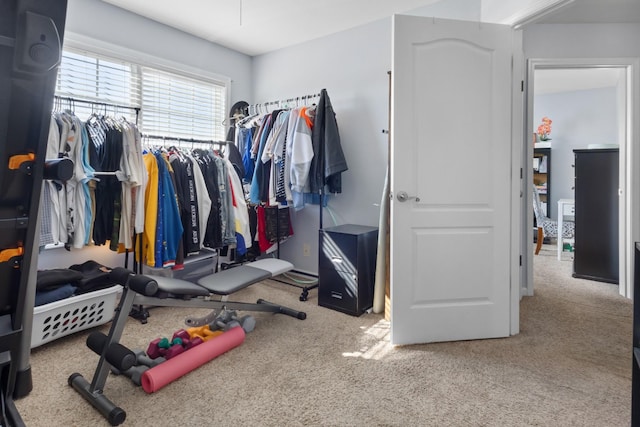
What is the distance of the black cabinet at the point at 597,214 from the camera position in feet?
11.6

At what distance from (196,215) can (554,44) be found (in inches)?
125

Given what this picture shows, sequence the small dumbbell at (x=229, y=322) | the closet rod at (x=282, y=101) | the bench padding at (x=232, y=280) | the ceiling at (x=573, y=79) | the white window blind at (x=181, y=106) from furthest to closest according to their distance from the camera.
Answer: the ceiling at (x=573, y=79) → the closet rod at (x=282, y=101) → the white window blind at (x=181, y=106) → the small dumbbell at (x=229, y=322) → the bench padding at (x=232, y=280)

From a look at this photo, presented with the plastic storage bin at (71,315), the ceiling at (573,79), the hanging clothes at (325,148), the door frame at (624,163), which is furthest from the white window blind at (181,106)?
the ceiling at (573,79)

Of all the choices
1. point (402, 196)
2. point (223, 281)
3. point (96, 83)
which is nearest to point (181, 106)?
point (96, 83)

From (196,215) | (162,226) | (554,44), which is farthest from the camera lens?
(554,44)

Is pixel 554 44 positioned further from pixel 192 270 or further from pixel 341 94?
pixel 192 270

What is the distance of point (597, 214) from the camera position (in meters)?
Answer: 3.61

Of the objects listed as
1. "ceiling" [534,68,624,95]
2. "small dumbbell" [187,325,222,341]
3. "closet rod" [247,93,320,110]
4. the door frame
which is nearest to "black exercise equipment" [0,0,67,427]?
"small dumbbell" [187,325,222,341]

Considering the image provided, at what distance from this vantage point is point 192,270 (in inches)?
140

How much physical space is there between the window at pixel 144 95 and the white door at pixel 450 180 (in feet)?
6.76

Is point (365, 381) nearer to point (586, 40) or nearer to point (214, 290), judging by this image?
point (214, 290)

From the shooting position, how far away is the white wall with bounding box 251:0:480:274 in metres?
3.18

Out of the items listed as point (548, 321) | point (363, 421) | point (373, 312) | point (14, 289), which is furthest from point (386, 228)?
point (14, 289)

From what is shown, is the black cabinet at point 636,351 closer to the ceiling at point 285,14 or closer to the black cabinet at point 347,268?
the black cabinet at point 347,268
